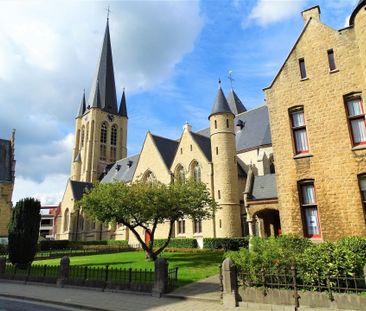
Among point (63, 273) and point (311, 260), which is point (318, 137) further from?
point (63, 273)

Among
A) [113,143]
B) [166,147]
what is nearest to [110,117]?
[113,143]

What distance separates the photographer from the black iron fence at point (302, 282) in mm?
8836

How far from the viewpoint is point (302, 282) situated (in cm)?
953

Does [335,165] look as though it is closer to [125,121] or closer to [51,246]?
[51,246]

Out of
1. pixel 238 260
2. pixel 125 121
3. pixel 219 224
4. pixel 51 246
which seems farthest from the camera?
pixel 125 121

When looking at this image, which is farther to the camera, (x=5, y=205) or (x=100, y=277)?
(x=5, y=205)

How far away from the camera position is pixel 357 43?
14188mm

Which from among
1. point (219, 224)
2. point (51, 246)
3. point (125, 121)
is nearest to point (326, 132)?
point (219, 224)

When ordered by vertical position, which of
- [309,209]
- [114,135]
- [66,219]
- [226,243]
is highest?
[114,135]

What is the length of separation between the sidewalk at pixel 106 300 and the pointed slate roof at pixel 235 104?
38209 millimetres

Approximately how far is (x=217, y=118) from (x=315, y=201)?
21.3 metres

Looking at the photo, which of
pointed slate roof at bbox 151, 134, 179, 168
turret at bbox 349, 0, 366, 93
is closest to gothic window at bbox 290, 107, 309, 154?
turret at bbox 349, 0, 366, 93

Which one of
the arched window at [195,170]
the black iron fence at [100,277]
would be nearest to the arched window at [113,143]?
the arched window at [195,170]

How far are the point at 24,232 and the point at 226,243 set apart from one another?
17390 mm
